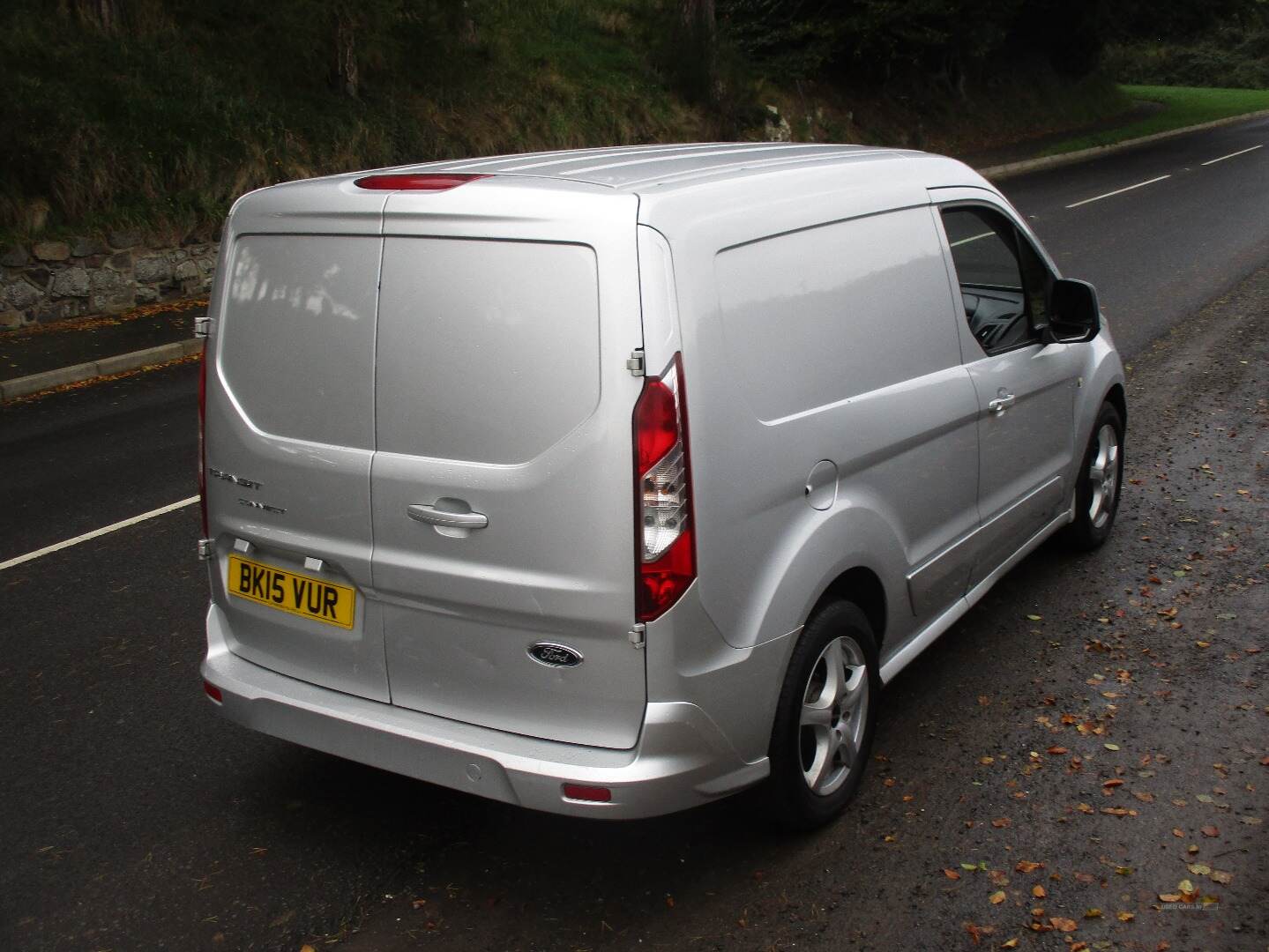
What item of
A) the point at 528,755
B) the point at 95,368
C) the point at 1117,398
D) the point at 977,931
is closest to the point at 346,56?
the point at 95,368

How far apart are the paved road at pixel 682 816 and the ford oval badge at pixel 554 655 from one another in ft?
2.66

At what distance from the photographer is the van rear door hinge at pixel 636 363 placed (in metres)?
3.28

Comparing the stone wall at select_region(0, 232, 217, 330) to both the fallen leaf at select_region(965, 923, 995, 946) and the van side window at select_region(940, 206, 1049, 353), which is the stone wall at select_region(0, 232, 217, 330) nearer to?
the van side window at select_region(940, 206, 1049, 353)

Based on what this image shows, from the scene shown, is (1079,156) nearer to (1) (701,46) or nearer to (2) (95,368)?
(1) (701,46)

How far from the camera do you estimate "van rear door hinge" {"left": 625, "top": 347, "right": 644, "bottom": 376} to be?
3.28 metres

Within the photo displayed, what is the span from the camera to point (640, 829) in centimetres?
415

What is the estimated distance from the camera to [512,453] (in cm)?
340

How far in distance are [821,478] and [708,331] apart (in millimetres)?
688

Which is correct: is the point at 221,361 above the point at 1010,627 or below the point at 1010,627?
above

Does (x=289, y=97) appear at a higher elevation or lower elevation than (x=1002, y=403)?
higher

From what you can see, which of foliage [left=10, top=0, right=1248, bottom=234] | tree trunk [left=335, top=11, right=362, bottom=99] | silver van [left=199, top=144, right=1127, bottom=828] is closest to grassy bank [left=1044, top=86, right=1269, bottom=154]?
foliage [left=10, top=0, right=1248, bottom=234]

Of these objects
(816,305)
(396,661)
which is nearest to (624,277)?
(816,305)

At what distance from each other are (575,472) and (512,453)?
0.63 feet

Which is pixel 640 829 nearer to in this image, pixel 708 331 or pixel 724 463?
pixel 724 463
